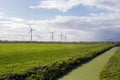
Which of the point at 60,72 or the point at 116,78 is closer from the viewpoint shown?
the point at 116,78

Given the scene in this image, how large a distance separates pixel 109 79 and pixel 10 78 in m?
6.58

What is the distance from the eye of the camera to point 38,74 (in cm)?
1911

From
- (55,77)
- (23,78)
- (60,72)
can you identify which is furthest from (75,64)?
(23,78)

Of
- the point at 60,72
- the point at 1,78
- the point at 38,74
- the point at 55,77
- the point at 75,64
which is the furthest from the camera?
the point at 75,64

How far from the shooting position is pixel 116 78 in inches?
781

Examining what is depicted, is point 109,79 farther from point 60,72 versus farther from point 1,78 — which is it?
point 1,78

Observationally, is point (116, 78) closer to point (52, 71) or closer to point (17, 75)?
point (52, 71)

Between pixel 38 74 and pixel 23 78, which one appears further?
pixel 38 74

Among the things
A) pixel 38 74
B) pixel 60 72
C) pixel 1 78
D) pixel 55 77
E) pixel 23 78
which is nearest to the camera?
pixel 1 78

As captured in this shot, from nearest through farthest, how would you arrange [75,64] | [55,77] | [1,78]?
[1,78]
[55,77]
[75,64]

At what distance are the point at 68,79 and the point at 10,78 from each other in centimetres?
455

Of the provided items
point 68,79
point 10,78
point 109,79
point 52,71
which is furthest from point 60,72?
point 10,78

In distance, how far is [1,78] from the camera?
16.6 metres

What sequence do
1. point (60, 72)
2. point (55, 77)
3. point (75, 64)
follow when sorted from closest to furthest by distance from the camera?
point (55, 77)
point (60, 72)
point (75, 64)
